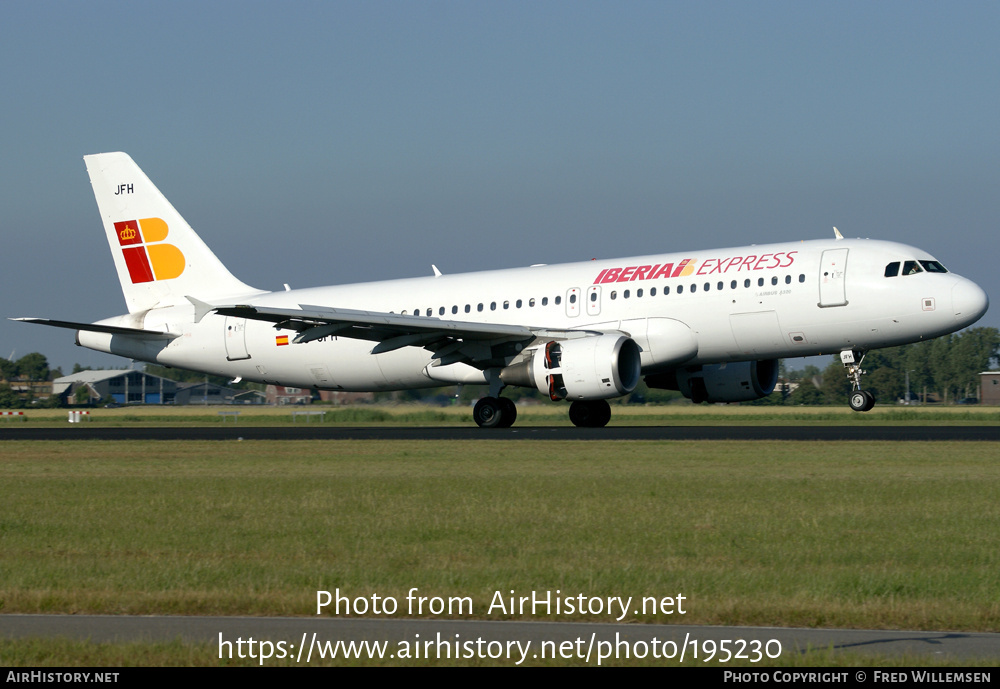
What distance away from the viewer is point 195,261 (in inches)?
1542

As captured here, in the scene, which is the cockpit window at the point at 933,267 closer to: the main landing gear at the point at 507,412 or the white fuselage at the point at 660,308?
the white fuselage at the point at 660,308

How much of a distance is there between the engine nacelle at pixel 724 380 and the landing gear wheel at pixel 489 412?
4550mm

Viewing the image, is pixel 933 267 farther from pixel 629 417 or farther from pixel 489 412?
pixel 629 417

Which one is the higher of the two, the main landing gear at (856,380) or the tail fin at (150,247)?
the tail fin at (150,247)

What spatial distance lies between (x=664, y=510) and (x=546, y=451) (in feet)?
32.0

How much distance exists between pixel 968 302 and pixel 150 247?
81.1 ft

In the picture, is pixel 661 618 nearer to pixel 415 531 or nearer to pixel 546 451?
pixel 415 531

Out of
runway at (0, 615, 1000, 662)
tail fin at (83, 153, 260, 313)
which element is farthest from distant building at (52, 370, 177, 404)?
runway at (0, 615, 1000, 662)

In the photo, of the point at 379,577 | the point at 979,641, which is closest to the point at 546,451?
the point at 379,577

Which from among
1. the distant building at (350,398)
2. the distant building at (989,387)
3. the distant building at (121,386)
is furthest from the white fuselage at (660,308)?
the distant building at (121,386)

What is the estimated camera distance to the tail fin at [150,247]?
39.0 meters

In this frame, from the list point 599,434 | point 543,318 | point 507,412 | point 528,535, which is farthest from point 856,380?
point 528,535

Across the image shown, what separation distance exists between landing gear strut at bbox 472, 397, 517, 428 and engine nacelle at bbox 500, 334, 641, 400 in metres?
2.68

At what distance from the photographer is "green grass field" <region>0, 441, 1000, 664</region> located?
9.24 metres
